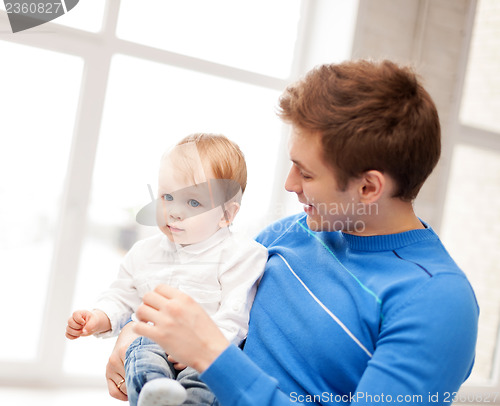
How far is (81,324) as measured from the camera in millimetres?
1238

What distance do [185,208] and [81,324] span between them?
1.22 ft

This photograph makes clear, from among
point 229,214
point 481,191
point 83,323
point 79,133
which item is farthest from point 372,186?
point 481,191

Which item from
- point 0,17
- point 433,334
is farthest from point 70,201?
point 433,334

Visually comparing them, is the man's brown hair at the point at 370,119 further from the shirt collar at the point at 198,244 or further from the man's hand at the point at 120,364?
the man's hand at the point at 120,364

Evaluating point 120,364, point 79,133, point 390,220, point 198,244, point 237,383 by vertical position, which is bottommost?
point 120,364

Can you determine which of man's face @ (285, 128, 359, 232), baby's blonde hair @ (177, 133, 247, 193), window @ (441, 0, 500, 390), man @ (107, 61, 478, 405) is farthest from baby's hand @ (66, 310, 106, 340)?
window @ (441, 0, 500, 390)

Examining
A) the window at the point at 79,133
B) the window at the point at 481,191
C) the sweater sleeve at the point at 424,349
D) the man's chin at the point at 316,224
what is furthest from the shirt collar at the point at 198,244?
the window at the point at 481,191

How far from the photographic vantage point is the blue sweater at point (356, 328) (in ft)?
3.22

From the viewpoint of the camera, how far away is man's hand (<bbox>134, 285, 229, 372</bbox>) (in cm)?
101

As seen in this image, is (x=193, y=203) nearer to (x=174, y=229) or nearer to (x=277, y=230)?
(x=174, y=229)

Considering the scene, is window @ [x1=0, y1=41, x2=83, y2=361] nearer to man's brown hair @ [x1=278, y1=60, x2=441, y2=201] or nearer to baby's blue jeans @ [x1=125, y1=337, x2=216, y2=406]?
baby's blue jeans @ [x1=125, y1=337, x2=216, y2=406]

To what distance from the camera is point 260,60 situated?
2.73m

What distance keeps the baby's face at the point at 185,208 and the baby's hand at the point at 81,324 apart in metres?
0.27

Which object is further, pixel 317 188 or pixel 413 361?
pixel 317 188
